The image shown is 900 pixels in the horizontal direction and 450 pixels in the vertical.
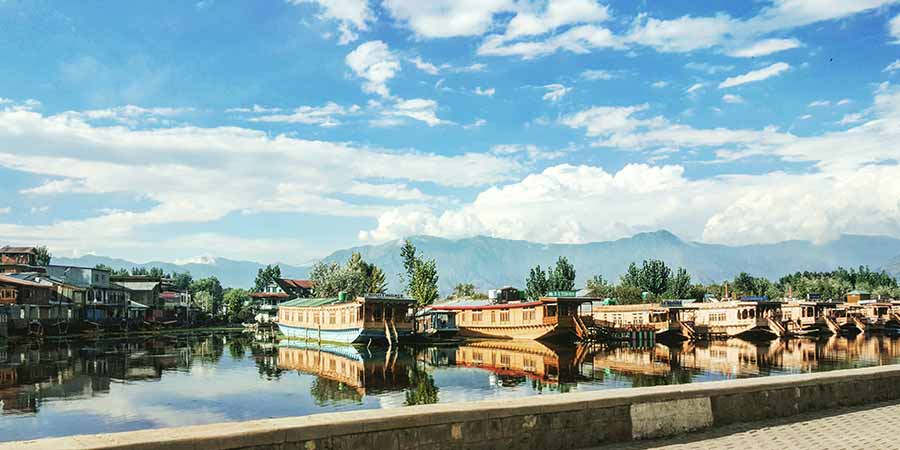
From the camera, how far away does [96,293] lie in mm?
76812

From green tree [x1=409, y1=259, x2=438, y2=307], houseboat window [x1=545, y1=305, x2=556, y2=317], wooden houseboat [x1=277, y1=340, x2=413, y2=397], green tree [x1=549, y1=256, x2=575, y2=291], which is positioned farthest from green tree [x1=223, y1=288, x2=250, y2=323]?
houseboat window [x1=545, y1=305, x2=556, y2=317]

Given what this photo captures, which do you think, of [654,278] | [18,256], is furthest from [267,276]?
[654,278]

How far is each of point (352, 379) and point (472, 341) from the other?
31.1m

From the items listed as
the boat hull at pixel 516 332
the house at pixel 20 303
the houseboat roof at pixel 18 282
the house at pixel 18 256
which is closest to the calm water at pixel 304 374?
the boat hull at pixel 516 332

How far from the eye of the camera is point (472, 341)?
207ft

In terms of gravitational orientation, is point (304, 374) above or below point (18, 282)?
below

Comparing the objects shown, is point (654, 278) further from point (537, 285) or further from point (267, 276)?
point (267, 276)

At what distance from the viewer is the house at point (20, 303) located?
6022 cm

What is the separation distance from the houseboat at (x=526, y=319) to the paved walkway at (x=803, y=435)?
44924 mm

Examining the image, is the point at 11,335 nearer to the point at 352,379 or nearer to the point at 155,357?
the point at 155,357

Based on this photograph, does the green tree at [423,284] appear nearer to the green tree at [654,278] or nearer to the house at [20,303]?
the house at [20,303]

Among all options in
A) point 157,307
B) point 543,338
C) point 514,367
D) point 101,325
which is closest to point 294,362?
point 514,367

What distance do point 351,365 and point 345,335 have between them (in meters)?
14.9

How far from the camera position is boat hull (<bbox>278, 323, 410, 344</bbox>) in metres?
51.7
